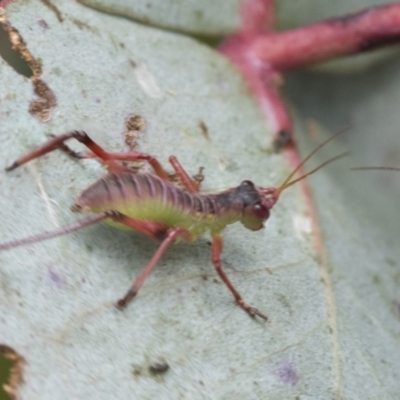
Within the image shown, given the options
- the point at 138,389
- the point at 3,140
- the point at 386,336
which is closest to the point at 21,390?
the point at 138,389

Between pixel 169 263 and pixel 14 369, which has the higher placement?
pixel 169 263

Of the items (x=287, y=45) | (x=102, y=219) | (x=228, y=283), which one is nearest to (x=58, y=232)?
(x=102, y=219)

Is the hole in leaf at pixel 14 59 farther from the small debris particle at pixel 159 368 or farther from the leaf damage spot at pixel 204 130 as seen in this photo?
the small debris particle at pixel 159 368

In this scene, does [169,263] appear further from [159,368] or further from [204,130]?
[204,130]

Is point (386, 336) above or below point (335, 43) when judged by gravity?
below

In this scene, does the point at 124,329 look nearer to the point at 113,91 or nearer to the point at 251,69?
the point at 113,91

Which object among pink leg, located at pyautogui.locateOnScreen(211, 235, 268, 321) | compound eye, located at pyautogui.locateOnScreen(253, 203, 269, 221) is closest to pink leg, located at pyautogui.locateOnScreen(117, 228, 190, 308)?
pink leg, located at pyautogui.locateOnScreen(211, 235, 268, 321)
